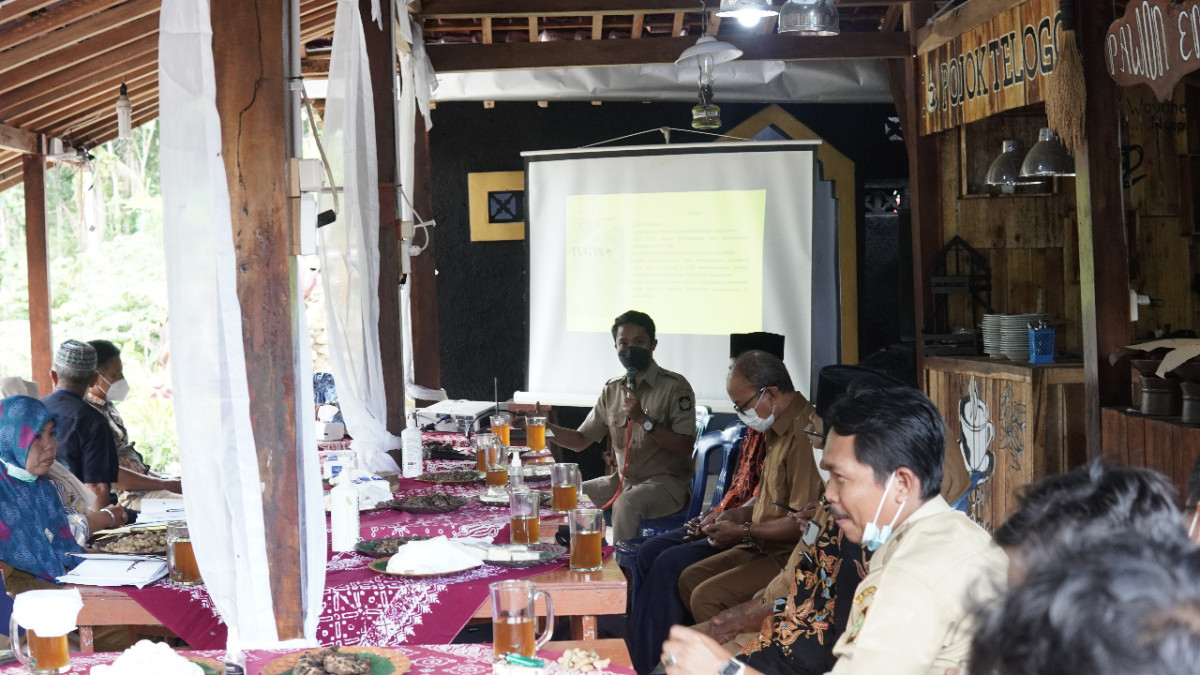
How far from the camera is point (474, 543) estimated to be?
2.88 meters

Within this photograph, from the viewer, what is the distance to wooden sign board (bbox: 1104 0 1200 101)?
3.76 meters

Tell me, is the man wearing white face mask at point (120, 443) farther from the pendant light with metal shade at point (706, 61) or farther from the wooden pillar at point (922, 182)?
the wooden pillar at point (922, 182)

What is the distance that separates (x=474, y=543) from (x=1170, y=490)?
1.86 m

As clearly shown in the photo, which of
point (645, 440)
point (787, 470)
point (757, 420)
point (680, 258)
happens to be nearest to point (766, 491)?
point (787, 470)

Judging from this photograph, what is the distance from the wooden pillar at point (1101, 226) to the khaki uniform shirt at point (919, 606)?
297 centimetres

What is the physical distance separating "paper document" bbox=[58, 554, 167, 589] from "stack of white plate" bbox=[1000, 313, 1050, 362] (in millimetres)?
4509

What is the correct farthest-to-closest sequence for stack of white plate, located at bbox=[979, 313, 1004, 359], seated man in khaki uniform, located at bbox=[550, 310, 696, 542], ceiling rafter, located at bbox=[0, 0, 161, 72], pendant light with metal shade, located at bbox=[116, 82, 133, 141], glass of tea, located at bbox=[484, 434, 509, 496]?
pendant light with metal shade, located at bbox=[116, 82, 133, 141], stack of white plate, located at bbox=[979, 313, 1004, 359], ceiling rafter, located at bbox=[0, 0, 161, 72], seated man in khaki uniform, located at bbox=[550, 310, 696, 542], glass of tea, located at bbox=[484, 434, 509, 496]

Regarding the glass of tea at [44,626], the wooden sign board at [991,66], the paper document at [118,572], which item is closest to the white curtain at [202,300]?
the glass of tea at [44,626]

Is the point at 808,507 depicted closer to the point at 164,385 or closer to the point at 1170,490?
the point at 1170,490

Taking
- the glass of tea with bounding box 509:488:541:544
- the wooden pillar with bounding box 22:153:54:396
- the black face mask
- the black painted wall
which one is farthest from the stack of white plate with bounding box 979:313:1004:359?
the wooden pillar with bounding box 22:153:54:396

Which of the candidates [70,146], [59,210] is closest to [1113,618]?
[70,146]

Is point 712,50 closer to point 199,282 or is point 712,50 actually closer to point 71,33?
point 71,33

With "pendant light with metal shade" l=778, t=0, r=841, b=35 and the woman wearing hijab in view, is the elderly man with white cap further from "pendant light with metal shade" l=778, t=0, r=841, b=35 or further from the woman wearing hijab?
"pendant light with metal shade" l=778, t=0, r=841, b=35

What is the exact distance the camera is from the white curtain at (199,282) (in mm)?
2221
